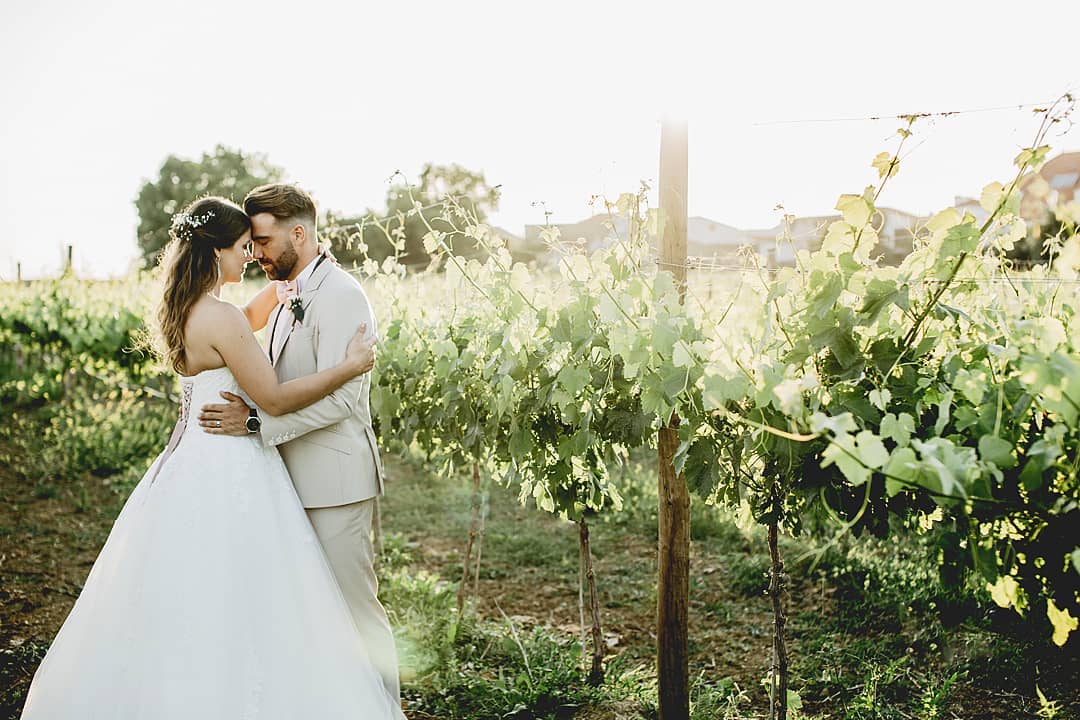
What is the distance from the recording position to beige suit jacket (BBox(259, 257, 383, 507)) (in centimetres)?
289

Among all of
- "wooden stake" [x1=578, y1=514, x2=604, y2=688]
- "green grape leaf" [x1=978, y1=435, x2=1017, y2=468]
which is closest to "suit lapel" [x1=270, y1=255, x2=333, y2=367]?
"wooden stake" [x1=578, y1=514, x2=604, y2=688]

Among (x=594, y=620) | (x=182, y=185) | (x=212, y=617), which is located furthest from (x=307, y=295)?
(x=182, y=185)

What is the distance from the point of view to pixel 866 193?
79.1 inches

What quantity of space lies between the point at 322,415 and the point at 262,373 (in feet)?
0.86

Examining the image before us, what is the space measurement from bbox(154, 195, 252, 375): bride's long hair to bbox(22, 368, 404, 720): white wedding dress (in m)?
0.42

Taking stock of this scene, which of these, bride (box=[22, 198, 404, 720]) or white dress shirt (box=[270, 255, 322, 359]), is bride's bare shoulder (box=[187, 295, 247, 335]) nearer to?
bride (box=[22, 198, 404, 720])

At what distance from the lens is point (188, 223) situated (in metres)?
2.87

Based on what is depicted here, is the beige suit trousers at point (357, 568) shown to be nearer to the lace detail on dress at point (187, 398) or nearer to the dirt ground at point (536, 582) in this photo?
the lace detail on dress at point (187, 398)

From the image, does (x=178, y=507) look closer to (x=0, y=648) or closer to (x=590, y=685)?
(x=590, y=685)

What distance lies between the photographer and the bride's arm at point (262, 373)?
2770 mm

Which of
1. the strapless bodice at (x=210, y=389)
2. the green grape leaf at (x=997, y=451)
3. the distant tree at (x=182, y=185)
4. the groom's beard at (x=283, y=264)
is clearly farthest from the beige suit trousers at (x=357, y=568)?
the distant tree at (x=182, y=185)

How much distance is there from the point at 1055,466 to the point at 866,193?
2.59 feet

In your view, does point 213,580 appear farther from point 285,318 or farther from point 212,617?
point 285,318

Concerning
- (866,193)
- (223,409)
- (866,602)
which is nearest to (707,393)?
(866,193)
